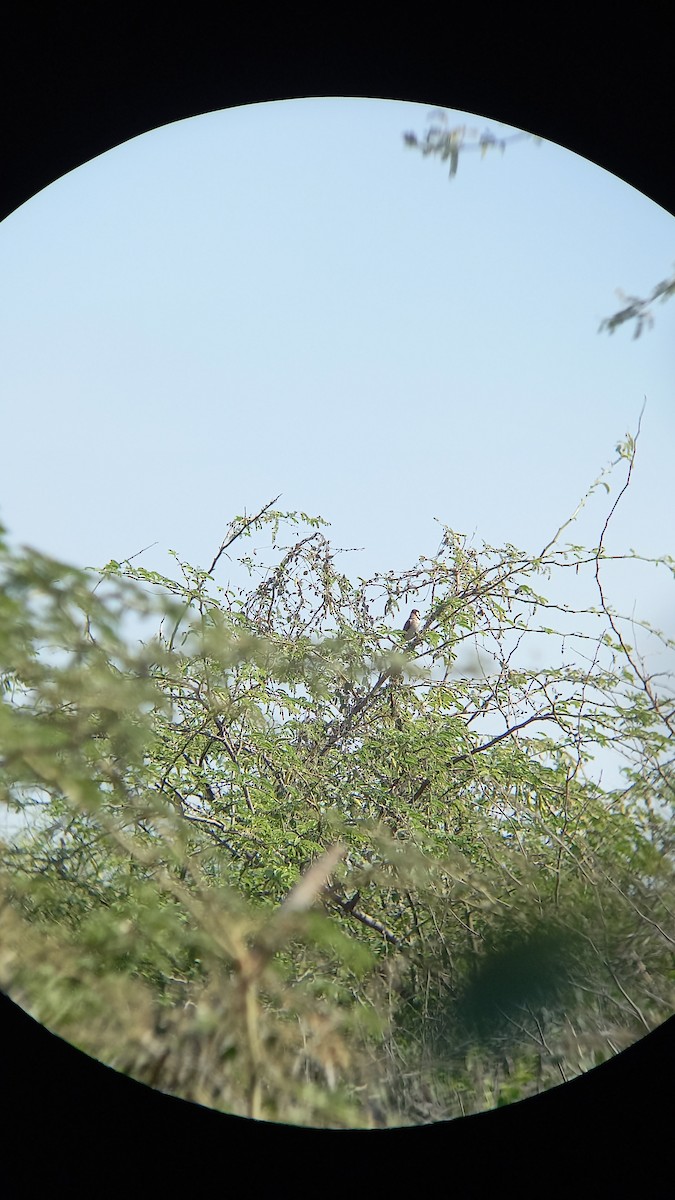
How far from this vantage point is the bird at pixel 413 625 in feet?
6.62

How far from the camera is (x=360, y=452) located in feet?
6.41

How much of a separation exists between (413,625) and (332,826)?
503 millimetres

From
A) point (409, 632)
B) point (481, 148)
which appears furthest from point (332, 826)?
point (481, 148)

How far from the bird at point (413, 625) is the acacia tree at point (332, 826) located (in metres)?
0.02

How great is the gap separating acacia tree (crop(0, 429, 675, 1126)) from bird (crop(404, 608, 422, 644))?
2 cm

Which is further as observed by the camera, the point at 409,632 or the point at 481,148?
the point at 409,632

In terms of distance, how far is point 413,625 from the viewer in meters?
2.03

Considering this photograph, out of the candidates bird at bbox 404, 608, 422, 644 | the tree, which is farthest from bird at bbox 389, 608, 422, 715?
the tree

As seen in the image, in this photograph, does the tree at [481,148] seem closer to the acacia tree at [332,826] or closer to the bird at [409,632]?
the acacia tree at [332,826]

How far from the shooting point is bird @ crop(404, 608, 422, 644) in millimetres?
2018

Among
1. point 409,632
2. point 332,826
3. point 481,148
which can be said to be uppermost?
point 481,148

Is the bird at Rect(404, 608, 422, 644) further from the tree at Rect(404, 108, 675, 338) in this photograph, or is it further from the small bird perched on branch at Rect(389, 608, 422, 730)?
the tree at Rect(404, 108, 675, 338)

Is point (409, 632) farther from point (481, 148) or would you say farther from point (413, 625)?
point (481, 148)

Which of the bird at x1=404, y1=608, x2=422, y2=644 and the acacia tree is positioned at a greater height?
the bird at x1=404, y1=608, x2=422, y2=644
